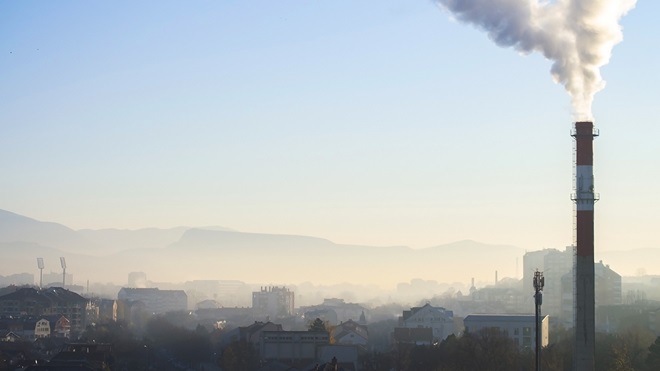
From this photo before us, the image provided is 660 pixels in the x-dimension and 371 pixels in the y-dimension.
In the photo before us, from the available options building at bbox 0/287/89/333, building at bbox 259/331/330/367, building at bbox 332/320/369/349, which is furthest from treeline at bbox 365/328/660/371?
building at bbox 0/287/89/333

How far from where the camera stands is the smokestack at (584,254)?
132ft

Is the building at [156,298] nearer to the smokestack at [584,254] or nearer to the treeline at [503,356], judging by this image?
the treeline at [503,356]

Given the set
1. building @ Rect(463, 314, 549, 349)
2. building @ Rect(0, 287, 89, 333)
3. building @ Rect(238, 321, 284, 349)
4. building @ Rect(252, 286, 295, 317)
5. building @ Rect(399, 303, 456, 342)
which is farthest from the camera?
building @ Rect(252, 286, 295, 317)

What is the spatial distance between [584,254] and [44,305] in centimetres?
8815

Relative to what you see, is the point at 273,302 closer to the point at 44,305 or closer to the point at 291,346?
the point at 44,305

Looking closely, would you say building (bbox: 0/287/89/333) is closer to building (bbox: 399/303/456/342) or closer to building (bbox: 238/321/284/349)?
building (bbox: 399/303/456/342)

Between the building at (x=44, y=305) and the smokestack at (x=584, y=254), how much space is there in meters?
83.7

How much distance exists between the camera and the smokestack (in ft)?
132

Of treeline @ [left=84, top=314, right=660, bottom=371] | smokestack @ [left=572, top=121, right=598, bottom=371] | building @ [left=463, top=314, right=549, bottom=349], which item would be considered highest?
smokestack @ [left=572, top=121, right=598, bottom=371]

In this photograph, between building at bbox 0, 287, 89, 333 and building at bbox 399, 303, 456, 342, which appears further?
building at bbox 0, 287, 89, 333

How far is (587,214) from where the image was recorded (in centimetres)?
4053

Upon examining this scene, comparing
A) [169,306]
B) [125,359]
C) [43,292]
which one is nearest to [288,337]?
[125,359]

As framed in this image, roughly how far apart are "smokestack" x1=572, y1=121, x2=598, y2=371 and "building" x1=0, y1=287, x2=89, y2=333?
83742mm

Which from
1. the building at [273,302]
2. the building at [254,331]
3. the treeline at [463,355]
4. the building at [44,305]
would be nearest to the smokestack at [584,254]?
the treeline at [463,355]
